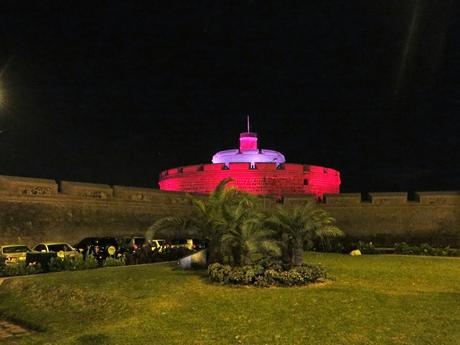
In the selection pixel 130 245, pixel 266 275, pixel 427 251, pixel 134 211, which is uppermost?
pixel 134 211

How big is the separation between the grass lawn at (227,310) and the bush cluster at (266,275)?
1.16 ft

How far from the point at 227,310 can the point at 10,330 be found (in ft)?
12.1

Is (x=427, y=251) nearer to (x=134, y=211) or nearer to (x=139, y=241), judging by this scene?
(x=139, y=241)

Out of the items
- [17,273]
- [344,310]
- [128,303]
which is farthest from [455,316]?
[17,273]

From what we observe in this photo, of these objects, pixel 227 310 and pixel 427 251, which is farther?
pixel 427 251

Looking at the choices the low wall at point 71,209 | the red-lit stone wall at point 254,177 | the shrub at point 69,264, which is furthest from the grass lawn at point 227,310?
the red-lit stone wall at point 254,177

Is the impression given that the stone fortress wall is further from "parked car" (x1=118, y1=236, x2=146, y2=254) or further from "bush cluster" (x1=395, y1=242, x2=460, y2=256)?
"bush cluster" (x1=395, y1=242, x2=460, y2=256)

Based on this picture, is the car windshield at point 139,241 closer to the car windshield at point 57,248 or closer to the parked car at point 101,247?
the parked car at point 101,247

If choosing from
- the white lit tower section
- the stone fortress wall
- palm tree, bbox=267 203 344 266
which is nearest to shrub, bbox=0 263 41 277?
the stone fortress wall

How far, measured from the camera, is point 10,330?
7762mm

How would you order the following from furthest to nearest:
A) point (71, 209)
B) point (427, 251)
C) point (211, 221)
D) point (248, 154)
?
point (248, 154), point (427, 251), point (71, 209), point (211, 221)

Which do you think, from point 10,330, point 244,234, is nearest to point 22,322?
point 10,330

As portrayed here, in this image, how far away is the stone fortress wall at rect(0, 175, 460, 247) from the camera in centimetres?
1891

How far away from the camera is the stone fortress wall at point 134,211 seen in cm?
1891
